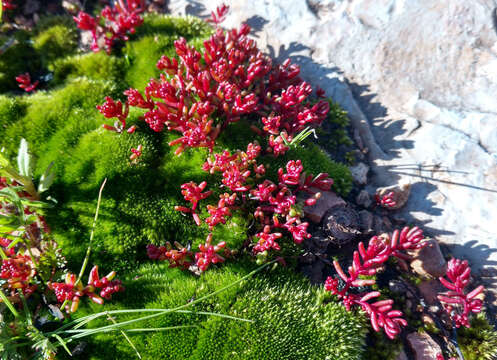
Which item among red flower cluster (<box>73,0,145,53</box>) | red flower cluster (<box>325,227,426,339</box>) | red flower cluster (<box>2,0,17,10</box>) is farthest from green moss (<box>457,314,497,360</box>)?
red flower cluster (<box>2,0,17,10</box>)

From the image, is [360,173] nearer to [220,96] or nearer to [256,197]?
A: [256,197]

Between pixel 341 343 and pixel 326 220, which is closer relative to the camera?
pixel 341 343

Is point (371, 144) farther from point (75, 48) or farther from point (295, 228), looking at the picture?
point (75, 48)

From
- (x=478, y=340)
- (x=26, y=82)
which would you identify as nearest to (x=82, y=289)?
(x=26, y=82)

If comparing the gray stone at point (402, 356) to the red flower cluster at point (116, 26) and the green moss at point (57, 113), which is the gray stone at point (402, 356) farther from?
the red flower cluster at point (116, 26)

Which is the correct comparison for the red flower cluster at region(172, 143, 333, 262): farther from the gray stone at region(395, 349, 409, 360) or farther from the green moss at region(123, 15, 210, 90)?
the green moss at region(123, 15, 210, 90)

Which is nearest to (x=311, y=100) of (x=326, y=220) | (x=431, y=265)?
(x=326, y=220)

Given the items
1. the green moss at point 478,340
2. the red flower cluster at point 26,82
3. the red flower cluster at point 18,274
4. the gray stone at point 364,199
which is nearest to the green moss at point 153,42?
the red flower cluster at point 26,82
